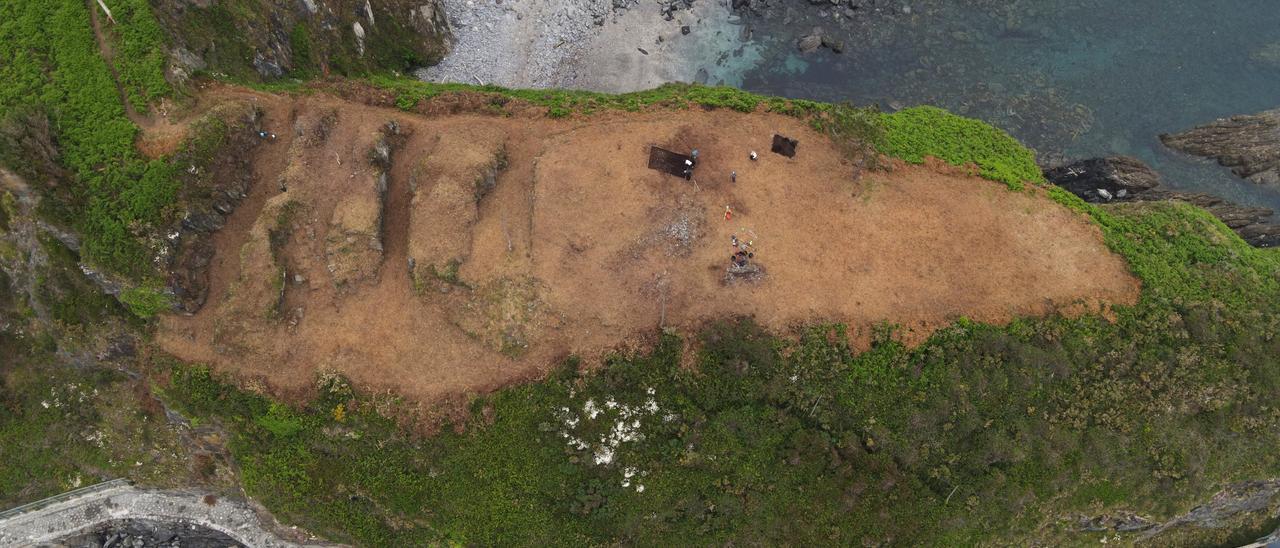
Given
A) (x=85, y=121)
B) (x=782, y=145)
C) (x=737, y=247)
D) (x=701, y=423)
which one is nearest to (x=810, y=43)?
(x=782, y=145)

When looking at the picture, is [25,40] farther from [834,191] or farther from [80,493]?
[834,191]

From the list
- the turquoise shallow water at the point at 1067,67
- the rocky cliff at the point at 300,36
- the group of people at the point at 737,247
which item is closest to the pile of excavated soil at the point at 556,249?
the group of people at the point at 737,247

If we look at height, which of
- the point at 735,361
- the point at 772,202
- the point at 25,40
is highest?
the point at 25,40

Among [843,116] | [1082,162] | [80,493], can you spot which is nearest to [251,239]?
[80,493]

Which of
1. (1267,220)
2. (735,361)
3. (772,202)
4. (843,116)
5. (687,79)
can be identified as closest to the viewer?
(735,361)

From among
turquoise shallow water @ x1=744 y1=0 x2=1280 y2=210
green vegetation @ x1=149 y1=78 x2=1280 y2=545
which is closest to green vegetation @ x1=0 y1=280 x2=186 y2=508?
green vegetation @ x1=149 y1=78 x2=1280 y2=545

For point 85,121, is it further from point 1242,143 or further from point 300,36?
point 1242,143
